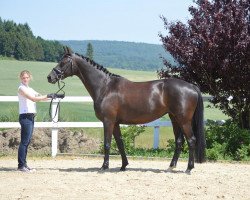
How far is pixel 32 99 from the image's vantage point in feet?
29.1

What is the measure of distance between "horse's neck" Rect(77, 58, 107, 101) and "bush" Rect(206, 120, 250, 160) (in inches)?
138

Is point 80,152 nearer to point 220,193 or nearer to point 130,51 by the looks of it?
point 220,193

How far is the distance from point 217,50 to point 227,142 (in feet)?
7.22

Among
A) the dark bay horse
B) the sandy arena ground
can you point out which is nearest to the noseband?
the dark bay horse

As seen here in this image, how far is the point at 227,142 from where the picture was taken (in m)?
11.9

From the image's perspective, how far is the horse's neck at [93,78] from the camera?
30.4ft

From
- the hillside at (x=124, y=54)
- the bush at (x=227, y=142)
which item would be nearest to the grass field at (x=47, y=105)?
the bush at (x=227, y=142)

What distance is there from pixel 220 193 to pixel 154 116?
2325 mm

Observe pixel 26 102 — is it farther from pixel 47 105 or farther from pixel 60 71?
pixel 47 105

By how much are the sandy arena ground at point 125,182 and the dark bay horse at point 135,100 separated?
56 centimetres

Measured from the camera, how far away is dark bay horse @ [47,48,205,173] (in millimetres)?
9078

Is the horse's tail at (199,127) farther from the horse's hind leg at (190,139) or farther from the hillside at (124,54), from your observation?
the hillside at (124,54)

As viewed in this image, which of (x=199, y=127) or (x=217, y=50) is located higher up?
(x=217, y=50)

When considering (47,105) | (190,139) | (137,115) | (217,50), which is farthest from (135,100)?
(47,105)
